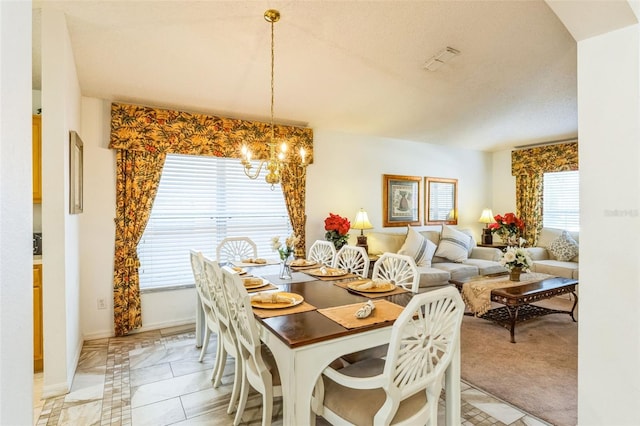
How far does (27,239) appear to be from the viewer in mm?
746

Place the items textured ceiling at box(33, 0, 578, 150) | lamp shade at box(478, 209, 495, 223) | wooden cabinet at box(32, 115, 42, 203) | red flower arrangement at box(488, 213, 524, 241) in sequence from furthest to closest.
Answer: lamp shade at box(478, 209, 495, 223)
red flower arrangement at box(488, 213, 524, 241)
wooden cabinet at box(32, 115, 42, 203)
textured ceiling at box(33, 0, 578, 150)

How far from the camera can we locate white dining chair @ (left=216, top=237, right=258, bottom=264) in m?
3.87

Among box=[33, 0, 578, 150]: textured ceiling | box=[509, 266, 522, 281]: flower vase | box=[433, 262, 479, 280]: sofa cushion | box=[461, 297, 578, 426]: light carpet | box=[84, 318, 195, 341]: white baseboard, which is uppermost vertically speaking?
box=[33, 0, 578, 150]: textured ceiling

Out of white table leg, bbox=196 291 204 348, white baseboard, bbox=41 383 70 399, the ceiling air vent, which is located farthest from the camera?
white table leg, bbox=196 291 204 348

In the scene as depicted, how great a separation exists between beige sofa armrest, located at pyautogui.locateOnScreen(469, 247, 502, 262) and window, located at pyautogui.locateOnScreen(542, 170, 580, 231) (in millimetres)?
1464

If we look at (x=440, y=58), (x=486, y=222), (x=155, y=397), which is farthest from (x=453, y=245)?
(x=155, y=397)

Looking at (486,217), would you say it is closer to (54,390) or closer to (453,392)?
(453,392)


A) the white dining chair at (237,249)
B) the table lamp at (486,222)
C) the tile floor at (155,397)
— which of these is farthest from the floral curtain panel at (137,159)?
the table lamp at (486,222)

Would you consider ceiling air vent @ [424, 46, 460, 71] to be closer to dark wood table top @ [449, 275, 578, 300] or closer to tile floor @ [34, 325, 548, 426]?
dark wood table top @ [449, 275, 578, 300]

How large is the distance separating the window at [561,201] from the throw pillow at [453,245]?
1.79 metres

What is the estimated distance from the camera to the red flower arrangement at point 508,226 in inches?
215

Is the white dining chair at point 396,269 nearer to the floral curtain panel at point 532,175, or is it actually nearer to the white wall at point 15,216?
the white wall at point 15,216

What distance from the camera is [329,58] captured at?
319 centimetres

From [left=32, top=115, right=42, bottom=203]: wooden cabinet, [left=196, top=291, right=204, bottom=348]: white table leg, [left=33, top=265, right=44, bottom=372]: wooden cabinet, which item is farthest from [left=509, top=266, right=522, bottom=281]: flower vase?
[left=32, top=115, right=42, bottom=203]: wooden cabinet
